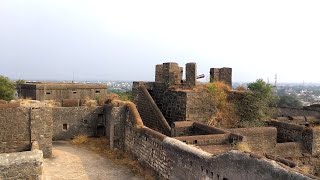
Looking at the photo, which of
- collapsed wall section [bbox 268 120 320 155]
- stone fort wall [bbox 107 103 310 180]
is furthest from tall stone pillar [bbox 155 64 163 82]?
collapsed wall section [bbox 268 120 320 155]

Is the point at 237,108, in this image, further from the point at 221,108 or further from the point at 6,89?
the point at 6,89

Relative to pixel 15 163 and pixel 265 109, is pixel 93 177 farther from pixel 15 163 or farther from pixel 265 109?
pixel 265 109

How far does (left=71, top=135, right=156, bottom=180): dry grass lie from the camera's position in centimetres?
1321

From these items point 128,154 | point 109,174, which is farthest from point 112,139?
point 109,174

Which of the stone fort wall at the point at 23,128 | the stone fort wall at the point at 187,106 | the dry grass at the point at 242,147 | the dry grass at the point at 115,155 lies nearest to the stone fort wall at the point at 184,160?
the dry grass at the point at 115,155

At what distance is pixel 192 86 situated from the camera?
18000 millimetres

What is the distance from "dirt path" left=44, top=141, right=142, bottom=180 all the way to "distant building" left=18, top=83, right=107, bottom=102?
31.1ft

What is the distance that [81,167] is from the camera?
13.8 meters

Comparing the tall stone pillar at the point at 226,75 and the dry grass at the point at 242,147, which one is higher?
the tall stone pillar at the point at 226,75

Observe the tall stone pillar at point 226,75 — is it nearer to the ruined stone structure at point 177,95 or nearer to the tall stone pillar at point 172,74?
the ruined stone structure at point 177,95

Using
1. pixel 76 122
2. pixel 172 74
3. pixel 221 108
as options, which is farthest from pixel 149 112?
pixel 76 122

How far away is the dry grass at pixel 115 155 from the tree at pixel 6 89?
10.4 metres

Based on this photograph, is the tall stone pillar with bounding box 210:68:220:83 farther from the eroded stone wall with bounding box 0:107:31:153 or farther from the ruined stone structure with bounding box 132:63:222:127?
the eroded stone wall with bounding box 0:107:31:153

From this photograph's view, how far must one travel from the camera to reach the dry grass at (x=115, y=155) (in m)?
13.2
